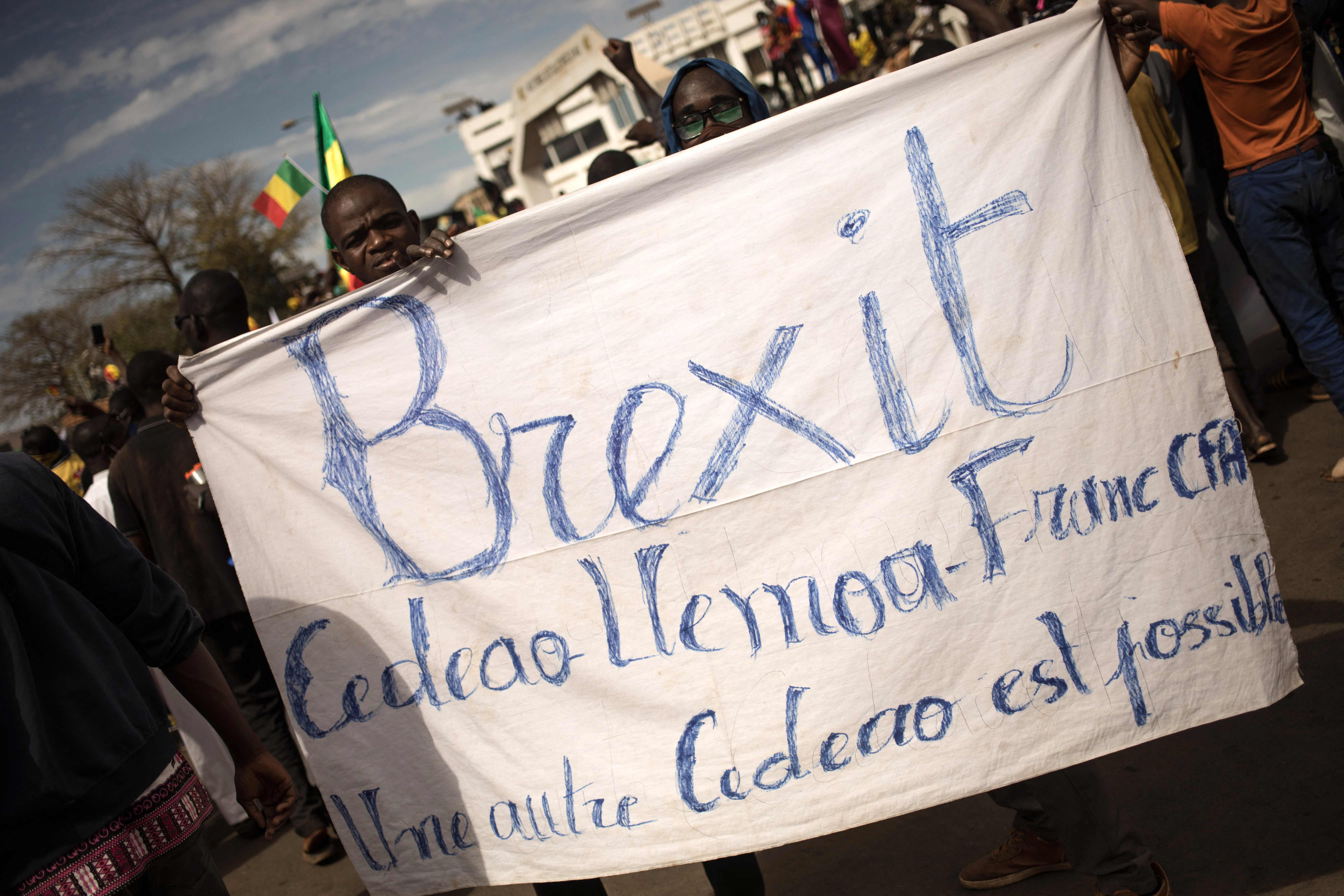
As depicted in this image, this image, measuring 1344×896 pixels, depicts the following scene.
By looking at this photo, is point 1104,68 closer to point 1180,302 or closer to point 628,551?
point 1180,302

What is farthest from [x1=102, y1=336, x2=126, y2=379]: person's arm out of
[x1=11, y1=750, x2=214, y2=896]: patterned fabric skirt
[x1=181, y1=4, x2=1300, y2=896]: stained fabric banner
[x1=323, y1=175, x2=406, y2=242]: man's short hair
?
[x1=11, y1=750, x2=214, y2=896]: patterned fabric skirt

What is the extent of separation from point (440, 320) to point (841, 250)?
3.21ft

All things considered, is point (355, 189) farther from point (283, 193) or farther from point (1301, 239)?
point (283, 193)

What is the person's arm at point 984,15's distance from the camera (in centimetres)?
279

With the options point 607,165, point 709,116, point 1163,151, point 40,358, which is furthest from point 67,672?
point 40,358

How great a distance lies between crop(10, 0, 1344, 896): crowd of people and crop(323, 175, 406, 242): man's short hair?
0.01 metres

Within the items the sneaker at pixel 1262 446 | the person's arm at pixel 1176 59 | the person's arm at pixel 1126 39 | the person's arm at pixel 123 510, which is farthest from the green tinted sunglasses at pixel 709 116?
the sneaker at pixel 1262 446

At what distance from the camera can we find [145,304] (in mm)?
37938

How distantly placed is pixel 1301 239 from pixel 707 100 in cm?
233

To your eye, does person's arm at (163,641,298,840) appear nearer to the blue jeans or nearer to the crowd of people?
the crowd of people

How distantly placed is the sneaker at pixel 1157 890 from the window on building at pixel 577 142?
Result: 46.8 m

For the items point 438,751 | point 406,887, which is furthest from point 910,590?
point 406,887

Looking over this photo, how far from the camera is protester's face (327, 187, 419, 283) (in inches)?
99.7

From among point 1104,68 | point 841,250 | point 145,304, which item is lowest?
point 841,250
